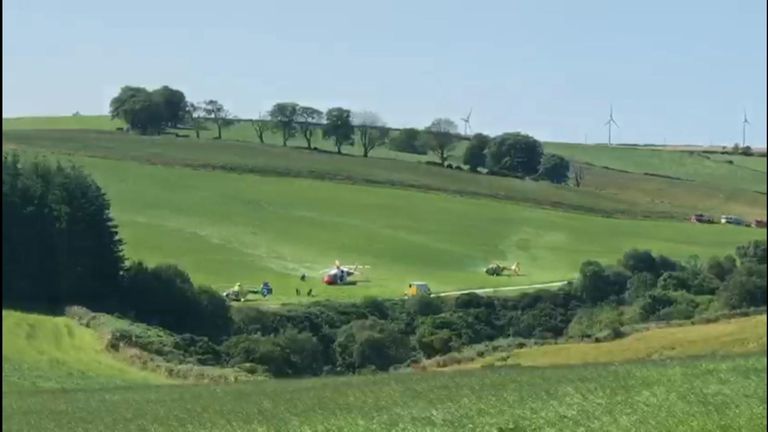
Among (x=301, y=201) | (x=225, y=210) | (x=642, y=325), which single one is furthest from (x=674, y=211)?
(x=225, y=210)

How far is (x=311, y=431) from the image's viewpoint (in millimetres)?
13711

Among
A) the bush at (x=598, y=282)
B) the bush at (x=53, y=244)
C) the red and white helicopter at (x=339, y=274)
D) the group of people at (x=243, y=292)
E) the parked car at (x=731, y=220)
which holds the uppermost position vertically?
the bush at (x=53, y=244)

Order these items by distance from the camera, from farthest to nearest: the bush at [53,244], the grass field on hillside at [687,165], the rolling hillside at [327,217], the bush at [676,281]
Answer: the grass field on hillside at [687,165]
the bush at [676,281]
the rolling hillside at [327,217]
the bush at [53,244]

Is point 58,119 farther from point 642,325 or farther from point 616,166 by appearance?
point 616,166

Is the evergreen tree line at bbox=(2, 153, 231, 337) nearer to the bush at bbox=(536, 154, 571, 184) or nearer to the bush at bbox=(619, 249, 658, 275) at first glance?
the bush at bbox=(619, 249, 658, 275)

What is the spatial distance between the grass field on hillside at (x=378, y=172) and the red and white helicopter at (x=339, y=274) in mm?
4158

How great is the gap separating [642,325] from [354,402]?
13578 mm

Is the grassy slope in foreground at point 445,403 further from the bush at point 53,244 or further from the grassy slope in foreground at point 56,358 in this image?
the bush at point 53,244

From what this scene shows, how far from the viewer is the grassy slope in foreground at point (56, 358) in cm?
2031

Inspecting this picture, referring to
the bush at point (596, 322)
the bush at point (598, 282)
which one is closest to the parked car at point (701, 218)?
the bush at point (598, 282)

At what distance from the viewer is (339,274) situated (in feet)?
83.4

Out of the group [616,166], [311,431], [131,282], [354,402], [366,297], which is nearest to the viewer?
[311,431]

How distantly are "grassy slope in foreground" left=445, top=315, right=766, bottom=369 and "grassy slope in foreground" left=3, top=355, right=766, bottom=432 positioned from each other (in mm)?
3199

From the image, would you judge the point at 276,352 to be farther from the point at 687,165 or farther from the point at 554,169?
the point at 687,165
